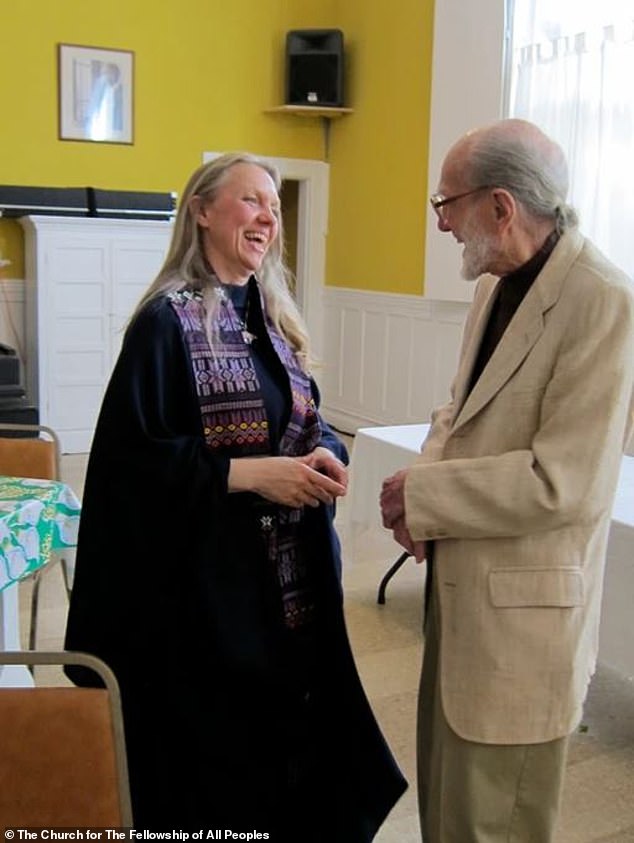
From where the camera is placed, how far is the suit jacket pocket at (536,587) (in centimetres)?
149

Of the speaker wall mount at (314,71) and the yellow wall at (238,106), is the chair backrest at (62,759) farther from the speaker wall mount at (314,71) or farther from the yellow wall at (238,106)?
the speaker wall mount at (314,71)

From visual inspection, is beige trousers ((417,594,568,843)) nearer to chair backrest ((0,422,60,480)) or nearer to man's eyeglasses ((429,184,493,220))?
man's eyeglasses ((429,184,493,220))

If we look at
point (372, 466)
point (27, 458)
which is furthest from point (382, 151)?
point (27, 458)

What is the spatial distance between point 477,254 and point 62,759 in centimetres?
97

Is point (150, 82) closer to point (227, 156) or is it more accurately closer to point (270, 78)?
point (270, 78)

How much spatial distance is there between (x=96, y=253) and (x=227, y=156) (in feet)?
16.2

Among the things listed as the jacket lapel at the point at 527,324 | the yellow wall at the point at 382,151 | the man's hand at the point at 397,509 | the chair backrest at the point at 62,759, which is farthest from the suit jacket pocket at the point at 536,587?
the yellow wall at the point at 382,151

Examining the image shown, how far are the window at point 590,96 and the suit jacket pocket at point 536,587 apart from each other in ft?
12.0

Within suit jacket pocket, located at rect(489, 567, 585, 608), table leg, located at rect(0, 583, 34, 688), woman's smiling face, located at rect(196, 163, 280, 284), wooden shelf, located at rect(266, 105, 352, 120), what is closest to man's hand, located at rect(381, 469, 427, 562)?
suit jacket pocket, located at rect(489, 567, 585, 608)

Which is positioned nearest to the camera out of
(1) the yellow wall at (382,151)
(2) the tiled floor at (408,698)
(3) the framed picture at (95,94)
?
(2) the tiled floor at (408,698)

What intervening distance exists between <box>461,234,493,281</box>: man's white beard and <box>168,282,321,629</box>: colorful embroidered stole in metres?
0.47

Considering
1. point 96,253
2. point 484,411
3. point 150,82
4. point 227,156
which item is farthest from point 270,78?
point 484,411

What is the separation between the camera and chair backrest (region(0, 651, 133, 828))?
4.25 ft

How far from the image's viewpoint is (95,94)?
272 inches
